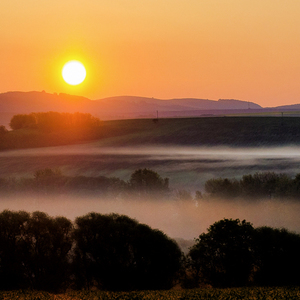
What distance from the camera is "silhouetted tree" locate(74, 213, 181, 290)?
33.7 metres

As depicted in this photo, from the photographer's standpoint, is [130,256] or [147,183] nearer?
[130,256]

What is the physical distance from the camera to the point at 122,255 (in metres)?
35.1

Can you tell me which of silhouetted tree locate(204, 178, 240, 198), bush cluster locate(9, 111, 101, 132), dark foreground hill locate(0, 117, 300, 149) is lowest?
silhouetted tree locate(204, 178, 240, 198)

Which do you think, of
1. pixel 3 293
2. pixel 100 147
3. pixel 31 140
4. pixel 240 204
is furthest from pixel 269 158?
pixel 3 293

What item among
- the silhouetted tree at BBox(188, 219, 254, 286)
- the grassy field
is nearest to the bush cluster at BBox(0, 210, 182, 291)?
the silhouetted tree at BBox(188, 219, 254, 286)

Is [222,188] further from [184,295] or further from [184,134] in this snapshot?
[184,295]

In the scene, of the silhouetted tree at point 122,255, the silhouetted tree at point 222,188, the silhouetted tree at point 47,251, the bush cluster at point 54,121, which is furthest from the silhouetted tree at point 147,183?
the bush cluster at point 54,121

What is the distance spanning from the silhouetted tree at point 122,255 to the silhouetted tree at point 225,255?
1795 millimetres

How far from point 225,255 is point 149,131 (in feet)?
308

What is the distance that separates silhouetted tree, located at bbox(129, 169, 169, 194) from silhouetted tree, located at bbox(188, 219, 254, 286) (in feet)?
141

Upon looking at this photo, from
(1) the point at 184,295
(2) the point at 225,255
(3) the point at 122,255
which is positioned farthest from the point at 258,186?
(1) the point at 184,295

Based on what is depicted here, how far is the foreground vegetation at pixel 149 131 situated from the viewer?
363ft

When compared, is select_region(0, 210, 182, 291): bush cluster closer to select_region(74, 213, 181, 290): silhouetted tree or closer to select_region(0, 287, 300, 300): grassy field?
select_region(74, 213, 181, 290): silhouetted tree

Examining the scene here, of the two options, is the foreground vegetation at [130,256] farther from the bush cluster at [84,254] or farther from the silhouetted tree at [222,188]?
the silhouetted tree at [222,188]
